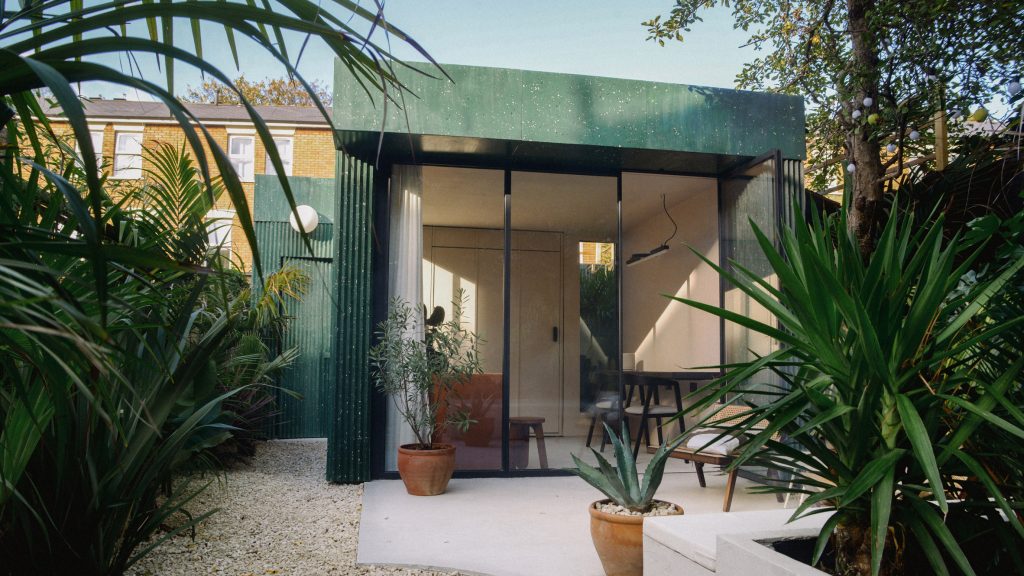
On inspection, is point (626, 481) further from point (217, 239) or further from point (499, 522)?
point (217, 239)

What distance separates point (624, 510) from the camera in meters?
3.09

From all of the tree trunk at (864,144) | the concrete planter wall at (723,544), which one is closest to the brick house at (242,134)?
the tree trunk at (864,144)

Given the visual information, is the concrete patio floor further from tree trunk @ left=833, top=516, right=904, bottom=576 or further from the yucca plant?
the yucca plant

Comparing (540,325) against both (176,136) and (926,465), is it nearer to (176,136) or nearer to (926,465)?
(926,465)

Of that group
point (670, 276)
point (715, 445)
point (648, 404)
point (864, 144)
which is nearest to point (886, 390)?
point (715, 445)

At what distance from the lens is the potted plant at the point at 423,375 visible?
5.05 metres

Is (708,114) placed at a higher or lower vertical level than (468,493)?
higher

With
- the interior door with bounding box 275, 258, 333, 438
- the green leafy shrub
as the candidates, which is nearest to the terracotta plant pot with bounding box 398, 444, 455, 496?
the green leafy shrub

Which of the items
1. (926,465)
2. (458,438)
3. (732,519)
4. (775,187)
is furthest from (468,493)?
(926,465)

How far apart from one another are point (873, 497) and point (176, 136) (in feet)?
58.5

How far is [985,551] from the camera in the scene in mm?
1801

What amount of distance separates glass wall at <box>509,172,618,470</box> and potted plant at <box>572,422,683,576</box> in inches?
102

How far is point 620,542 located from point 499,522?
1.46 m

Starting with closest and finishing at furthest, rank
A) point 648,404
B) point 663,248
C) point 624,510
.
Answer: point 624,510, point 648,404, point 663,248
